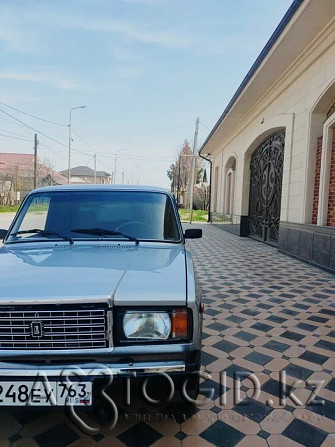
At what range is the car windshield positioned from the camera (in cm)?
288

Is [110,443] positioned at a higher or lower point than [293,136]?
lower

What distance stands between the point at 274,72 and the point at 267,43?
1478mm

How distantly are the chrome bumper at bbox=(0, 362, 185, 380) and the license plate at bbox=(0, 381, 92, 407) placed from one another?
0.15 ft

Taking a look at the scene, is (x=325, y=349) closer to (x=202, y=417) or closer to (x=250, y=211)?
(x=202, y=417)

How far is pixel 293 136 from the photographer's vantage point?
8898mm

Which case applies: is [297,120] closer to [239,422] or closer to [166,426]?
[239,422]

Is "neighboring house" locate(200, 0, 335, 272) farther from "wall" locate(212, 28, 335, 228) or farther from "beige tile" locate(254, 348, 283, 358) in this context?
"beige tile" locate(254, 348, 283, 358)

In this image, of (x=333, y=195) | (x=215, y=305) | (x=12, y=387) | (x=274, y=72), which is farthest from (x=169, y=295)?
(x=274, y=72)

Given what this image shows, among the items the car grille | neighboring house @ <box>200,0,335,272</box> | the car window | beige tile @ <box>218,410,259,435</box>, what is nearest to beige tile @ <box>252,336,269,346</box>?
beige tile @ <box>218,410,259,435</box>

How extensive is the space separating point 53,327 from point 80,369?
26cm

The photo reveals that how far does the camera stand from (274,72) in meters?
9.05

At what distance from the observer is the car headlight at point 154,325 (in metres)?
1.75

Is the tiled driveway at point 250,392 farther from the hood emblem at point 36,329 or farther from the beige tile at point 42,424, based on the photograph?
the hood emblem at point 36,329

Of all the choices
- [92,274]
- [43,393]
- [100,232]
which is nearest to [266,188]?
[100,232]
